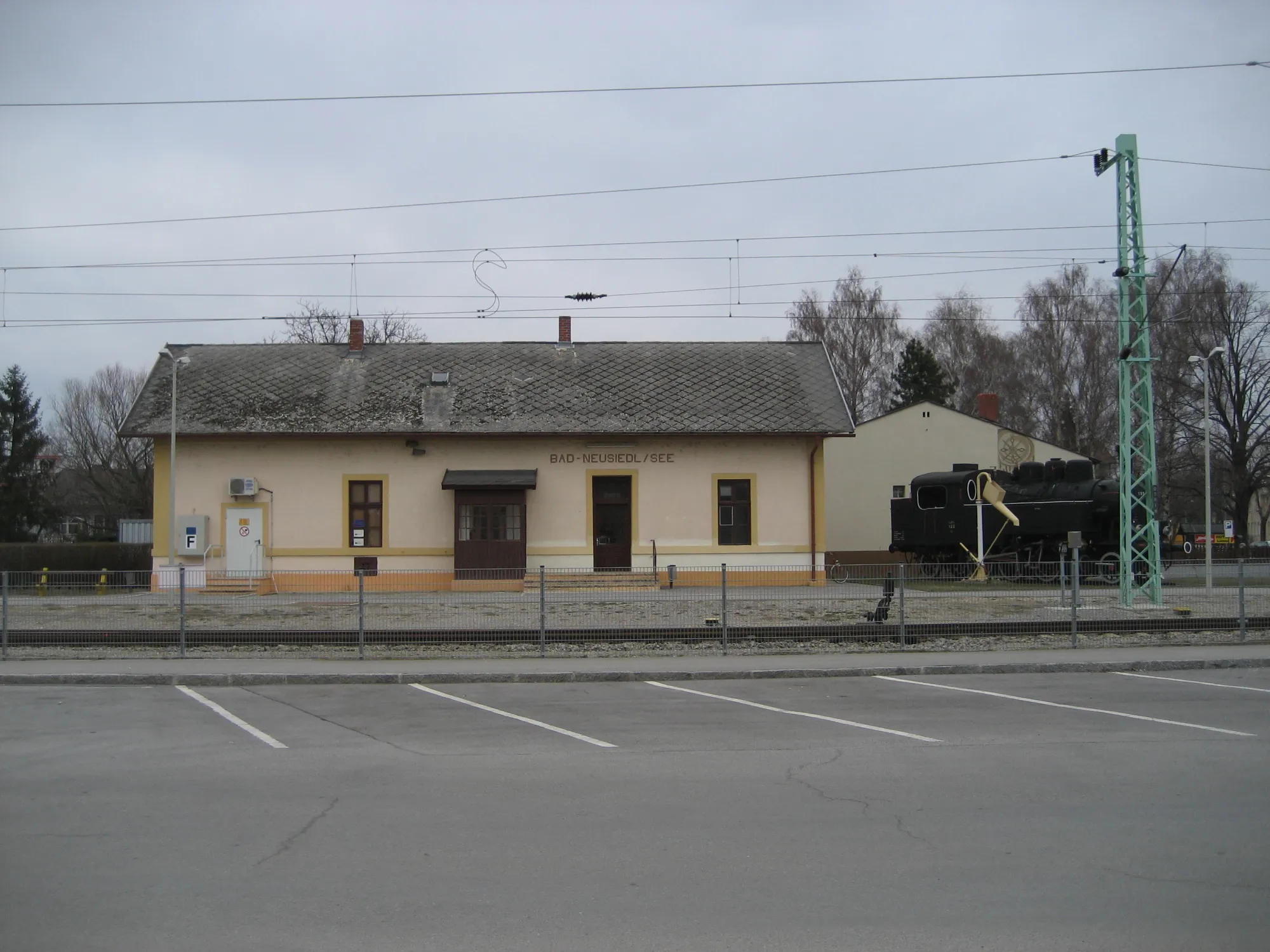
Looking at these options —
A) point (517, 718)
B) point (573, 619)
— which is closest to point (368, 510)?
point (573, 619)

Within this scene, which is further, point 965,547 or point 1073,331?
point 1073,331

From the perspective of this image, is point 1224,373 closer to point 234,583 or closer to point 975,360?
point 975,360

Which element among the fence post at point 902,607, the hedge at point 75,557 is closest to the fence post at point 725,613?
the fence post at point 902,607

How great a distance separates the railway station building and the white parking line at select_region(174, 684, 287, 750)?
611 inches

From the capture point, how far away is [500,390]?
105 ft

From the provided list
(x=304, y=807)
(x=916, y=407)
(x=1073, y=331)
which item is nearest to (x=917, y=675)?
(x=304, y=807)

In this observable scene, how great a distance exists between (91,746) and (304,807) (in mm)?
3523

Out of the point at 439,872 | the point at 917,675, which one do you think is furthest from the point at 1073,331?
the point at 439,872

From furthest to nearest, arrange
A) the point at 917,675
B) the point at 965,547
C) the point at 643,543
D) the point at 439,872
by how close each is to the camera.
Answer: the point at 965,547 < the point at 643,543 < the point at 917,675 < the point at 439,872

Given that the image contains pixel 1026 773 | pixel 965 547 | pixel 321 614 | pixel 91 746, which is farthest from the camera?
pixel 965 547

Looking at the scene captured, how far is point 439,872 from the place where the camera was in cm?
604

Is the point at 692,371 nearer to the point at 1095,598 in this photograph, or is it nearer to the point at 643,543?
the point at 643,543

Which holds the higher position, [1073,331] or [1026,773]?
[1073,331]

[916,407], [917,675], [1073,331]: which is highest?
[1073,331]
